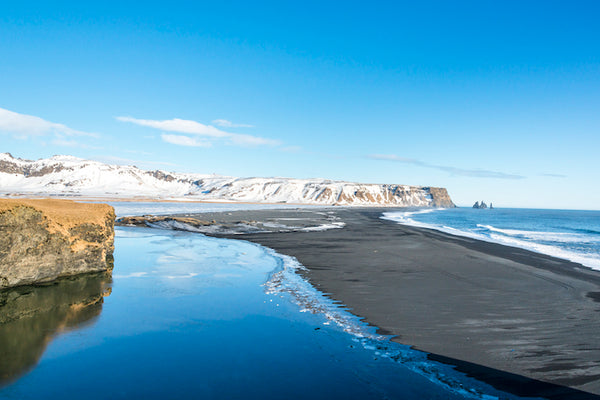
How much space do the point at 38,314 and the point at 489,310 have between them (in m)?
11.9

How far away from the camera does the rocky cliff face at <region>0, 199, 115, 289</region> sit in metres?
9.92

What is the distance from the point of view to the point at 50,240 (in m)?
11.1

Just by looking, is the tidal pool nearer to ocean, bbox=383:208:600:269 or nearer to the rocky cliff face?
the rocky cliff face

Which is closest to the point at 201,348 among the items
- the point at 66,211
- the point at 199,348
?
the point at 199,348

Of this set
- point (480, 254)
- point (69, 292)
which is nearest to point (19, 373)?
point (69, 292)

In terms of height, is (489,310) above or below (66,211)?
below

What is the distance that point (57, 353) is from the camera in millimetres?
6043

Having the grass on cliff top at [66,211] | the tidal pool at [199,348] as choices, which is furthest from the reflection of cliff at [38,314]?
the grass on cliff top at [66,211]

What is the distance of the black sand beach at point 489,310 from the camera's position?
5.93 meters

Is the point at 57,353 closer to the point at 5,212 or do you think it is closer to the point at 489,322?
the point at 5,212

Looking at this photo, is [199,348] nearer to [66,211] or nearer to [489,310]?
[489,310]

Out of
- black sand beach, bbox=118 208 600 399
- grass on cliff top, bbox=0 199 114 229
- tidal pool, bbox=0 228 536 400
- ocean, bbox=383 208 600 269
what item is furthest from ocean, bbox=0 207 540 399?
ocean, bbox=383 208 600 269

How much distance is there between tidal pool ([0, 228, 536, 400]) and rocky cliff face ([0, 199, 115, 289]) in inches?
30.1

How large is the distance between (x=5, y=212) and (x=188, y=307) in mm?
6329
